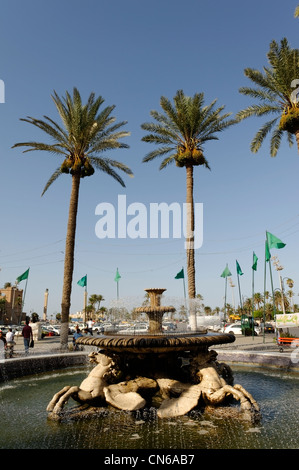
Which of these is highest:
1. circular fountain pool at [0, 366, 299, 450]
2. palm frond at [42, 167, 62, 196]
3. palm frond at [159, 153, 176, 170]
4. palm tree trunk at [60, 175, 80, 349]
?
palm frond at [159, 153, 176, 170]

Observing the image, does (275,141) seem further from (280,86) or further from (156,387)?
(156,387)

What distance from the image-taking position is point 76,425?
Answer: 4.82 metres

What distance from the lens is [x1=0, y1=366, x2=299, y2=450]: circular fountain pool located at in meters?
4.07

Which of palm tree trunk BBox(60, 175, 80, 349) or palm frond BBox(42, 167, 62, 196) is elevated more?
palm frond BBox(42, 167, 62, 196)

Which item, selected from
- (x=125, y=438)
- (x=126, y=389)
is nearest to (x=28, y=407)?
(x=126, y=389)

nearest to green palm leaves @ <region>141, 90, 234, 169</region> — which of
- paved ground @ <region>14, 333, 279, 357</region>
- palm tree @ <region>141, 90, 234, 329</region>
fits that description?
palm tree @ <region>141, 90, 234, 329</region>

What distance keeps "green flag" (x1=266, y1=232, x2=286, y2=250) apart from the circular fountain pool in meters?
12.5

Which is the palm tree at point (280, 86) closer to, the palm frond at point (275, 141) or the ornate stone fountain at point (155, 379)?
the palm frond at point (275, 141)

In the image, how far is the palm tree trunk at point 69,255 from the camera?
16.1m

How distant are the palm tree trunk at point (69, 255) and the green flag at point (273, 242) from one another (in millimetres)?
11408

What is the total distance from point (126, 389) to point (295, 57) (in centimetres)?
1616

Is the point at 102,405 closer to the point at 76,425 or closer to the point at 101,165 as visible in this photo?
the point at 76,425

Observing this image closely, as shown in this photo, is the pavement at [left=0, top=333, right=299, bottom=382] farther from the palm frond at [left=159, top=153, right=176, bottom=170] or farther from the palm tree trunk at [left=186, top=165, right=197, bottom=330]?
the palm frond at [left=159, top=153, right=176, bottom=170]

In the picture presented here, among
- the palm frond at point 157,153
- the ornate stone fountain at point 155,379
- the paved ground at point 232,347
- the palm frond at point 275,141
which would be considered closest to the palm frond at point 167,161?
the palm frond at point 157,153
